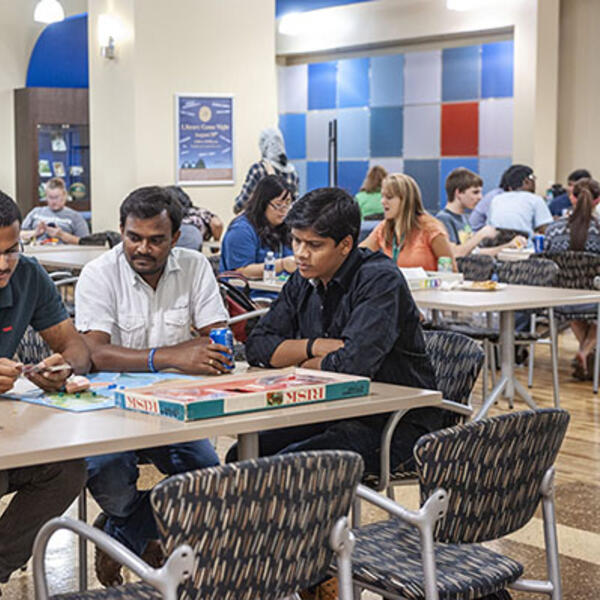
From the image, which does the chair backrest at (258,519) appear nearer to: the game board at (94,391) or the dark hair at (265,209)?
the game board at (94,391)

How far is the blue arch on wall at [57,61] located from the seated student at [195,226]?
5.82 metres

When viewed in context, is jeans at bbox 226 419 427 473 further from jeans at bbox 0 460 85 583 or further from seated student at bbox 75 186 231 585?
jeans at bbox 0 460 85 583

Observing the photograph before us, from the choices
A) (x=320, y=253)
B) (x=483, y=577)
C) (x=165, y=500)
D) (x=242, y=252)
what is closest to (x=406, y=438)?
(x=320, y=253)

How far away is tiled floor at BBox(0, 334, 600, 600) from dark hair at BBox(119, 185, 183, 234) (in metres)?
1.29

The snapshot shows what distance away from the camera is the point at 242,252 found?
6.54 m

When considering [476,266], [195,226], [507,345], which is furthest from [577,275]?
[195,226]

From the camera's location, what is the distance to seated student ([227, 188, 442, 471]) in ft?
11.3

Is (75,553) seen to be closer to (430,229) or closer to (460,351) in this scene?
(460,351)

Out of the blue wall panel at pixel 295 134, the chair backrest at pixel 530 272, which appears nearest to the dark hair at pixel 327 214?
the chair backrest at pixel 530 272

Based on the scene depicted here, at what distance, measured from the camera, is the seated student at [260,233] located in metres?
6.36

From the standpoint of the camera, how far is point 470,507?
251 centimetres

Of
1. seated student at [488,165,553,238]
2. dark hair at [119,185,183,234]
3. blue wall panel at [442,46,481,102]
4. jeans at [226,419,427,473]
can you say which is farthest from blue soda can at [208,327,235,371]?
blue wall panel at [442,46,481,102]

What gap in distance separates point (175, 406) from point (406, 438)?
1063mm

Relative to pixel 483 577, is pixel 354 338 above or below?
above
